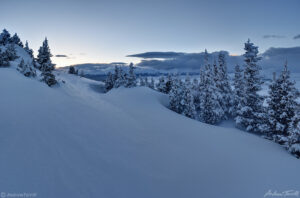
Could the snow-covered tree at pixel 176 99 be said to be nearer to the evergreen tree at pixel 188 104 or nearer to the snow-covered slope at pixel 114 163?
the evergreen tree at pixel 188 104

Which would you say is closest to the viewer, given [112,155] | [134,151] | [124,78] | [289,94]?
[112,155]

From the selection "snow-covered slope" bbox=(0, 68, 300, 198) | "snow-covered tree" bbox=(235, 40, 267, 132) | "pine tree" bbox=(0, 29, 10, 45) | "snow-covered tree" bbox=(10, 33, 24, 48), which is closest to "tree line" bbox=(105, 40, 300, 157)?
"snow-covered tree" bbox=(235, 40, 267, 132)

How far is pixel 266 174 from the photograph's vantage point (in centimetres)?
855

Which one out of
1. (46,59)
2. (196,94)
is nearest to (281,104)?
(196,94)

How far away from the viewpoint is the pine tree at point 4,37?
215ft

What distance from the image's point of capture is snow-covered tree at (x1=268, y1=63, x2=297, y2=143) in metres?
17.9

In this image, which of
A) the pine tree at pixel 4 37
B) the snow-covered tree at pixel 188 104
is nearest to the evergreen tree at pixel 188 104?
the snow-covered tree at pixel 188 104

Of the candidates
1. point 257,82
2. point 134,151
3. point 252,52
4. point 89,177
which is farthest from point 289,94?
point 89,177

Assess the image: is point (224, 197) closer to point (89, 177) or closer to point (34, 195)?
point (89, 177)

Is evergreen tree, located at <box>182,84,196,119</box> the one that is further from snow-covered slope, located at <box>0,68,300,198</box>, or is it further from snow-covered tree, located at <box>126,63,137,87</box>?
snow-covered tree, located at <box>126,63,137,87</box>

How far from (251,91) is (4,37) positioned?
91553mm

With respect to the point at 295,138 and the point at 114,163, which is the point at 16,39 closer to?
the point at 114,163

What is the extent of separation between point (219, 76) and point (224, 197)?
3249 cm

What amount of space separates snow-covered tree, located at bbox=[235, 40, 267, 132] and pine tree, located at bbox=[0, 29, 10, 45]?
87.2 metres
